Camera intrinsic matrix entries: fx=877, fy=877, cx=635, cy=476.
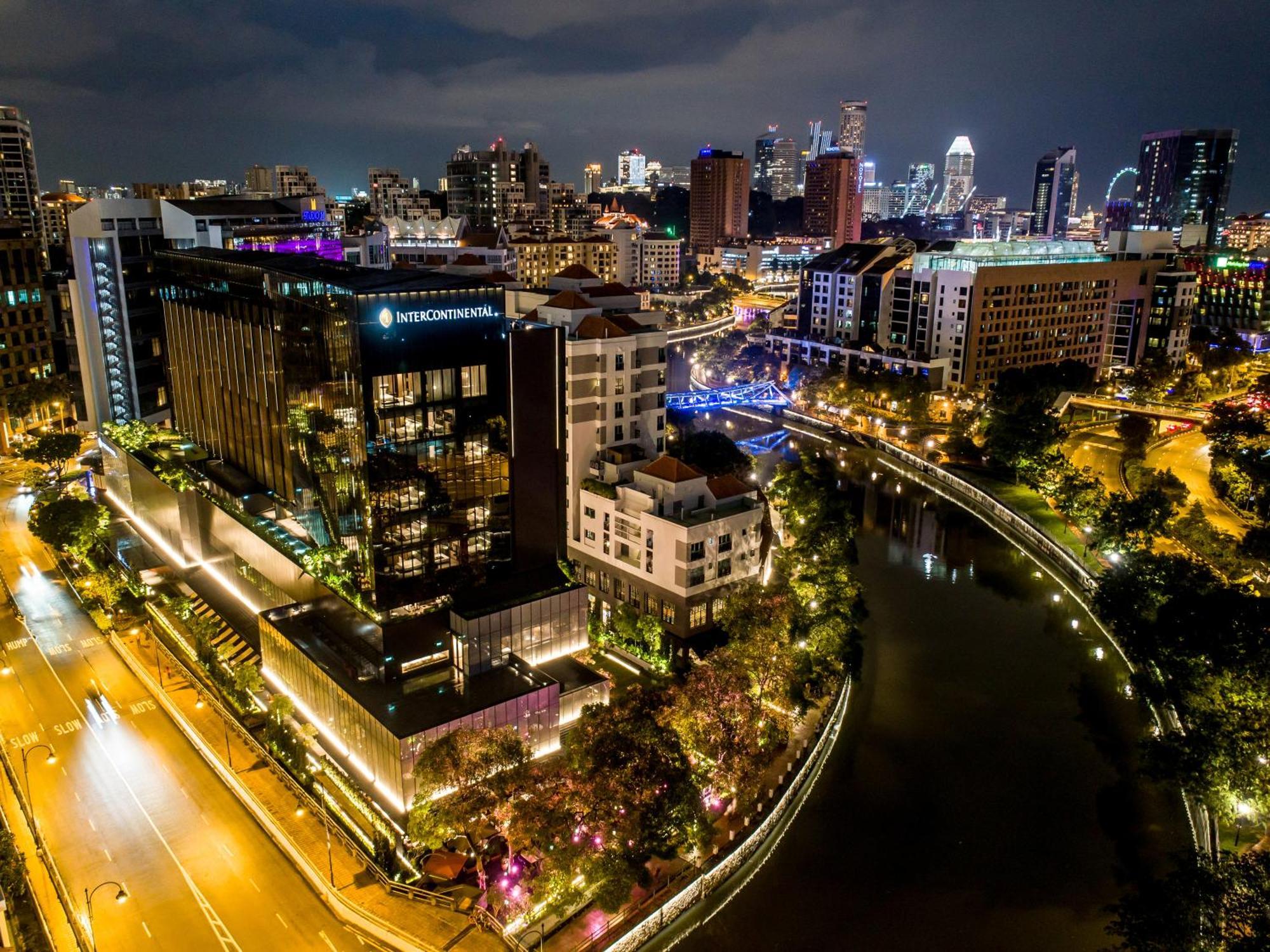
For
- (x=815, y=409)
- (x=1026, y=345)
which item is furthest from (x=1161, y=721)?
(x=1026, y=345)

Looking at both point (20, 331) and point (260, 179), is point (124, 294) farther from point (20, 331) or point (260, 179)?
point (260, 179)

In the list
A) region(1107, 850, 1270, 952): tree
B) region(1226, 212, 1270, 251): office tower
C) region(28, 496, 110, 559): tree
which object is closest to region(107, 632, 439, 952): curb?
region(28, 496, 110, 559): tree

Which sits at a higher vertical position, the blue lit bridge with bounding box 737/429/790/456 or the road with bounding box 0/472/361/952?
the blue lit bridge with bounding box 737/429/790/456

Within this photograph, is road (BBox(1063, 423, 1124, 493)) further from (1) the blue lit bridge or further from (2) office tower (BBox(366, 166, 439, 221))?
(2) office tower (BBox(366, 166, 439, 221))

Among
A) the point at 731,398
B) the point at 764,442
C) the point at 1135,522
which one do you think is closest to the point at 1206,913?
the point at 1135,522

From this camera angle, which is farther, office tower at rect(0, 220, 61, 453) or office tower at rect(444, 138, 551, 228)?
office tower at rect(444, 138, 551, 228)

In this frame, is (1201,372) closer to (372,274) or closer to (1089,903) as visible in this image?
(1089,903)
